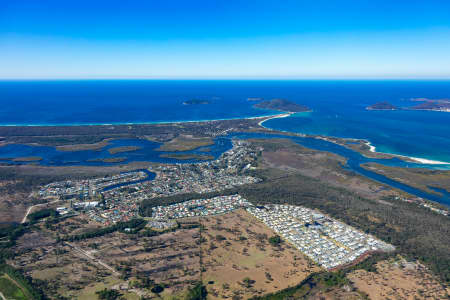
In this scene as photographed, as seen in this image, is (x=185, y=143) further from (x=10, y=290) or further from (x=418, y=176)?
(x=10, y=290)

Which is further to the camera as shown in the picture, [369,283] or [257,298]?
[369,283]

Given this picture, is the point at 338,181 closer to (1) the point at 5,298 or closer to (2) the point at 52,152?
(1) the point at 5,298

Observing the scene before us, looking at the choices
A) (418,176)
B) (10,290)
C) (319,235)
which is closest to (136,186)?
(10,290)

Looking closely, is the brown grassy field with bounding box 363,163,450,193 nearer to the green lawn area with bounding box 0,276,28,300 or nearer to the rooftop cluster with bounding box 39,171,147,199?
the rooftop cluster with bounding box 39,171,147,199

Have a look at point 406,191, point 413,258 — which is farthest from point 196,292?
point 406,191

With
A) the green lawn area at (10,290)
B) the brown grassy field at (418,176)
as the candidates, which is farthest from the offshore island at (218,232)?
the brown grassy field at (418,176)

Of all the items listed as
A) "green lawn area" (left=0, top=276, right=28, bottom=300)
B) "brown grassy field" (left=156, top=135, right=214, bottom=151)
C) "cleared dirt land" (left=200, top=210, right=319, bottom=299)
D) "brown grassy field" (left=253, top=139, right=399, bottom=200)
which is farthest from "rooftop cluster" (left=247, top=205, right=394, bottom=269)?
"brown grassy field" (left=156, top=135, right=214, bottom=151)
